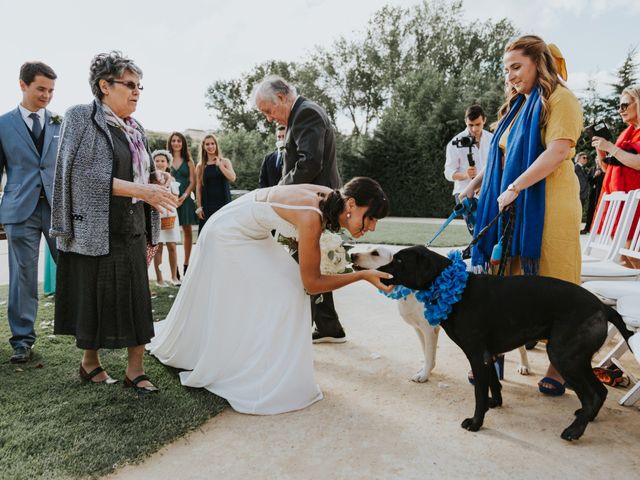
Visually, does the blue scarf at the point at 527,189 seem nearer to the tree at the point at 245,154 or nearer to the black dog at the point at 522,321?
the black dog at the point at 522,321

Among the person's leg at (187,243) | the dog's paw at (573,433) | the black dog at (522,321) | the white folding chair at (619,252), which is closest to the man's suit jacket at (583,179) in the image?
the white folding chair at (619,252)

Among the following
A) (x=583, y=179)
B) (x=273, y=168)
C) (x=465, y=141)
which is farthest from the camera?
(x=583, y=179)

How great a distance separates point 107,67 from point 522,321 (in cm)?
285

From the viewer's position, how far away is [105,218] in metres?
2.91

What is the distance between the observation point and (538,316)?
256 cm

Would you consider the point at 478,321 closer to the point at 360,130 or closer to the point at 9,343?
the point at 9,343

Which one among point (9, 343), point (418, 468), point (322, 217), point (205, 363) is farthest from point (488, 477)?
point (9, 343)

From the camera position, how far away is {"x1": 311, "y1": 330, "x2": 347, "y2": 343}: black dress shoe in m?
4.29

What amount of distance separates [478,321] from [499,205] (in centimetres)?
84

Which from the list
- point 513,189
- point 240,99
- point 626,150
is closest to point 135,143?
point 513,189

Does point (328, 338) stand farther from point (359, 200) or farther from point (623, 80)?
point (623, 80)

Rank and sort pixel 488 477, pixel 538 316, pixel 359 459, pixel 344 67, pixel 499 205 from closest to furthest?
pixel 488 477
pixel 359 459
pixel 538 316
pixel 499 205
pixel 344 67

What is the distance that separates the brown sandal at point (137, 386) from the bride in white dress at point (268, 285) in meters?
0.20

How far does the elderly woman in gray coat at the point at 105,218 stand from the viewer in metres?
2.86
